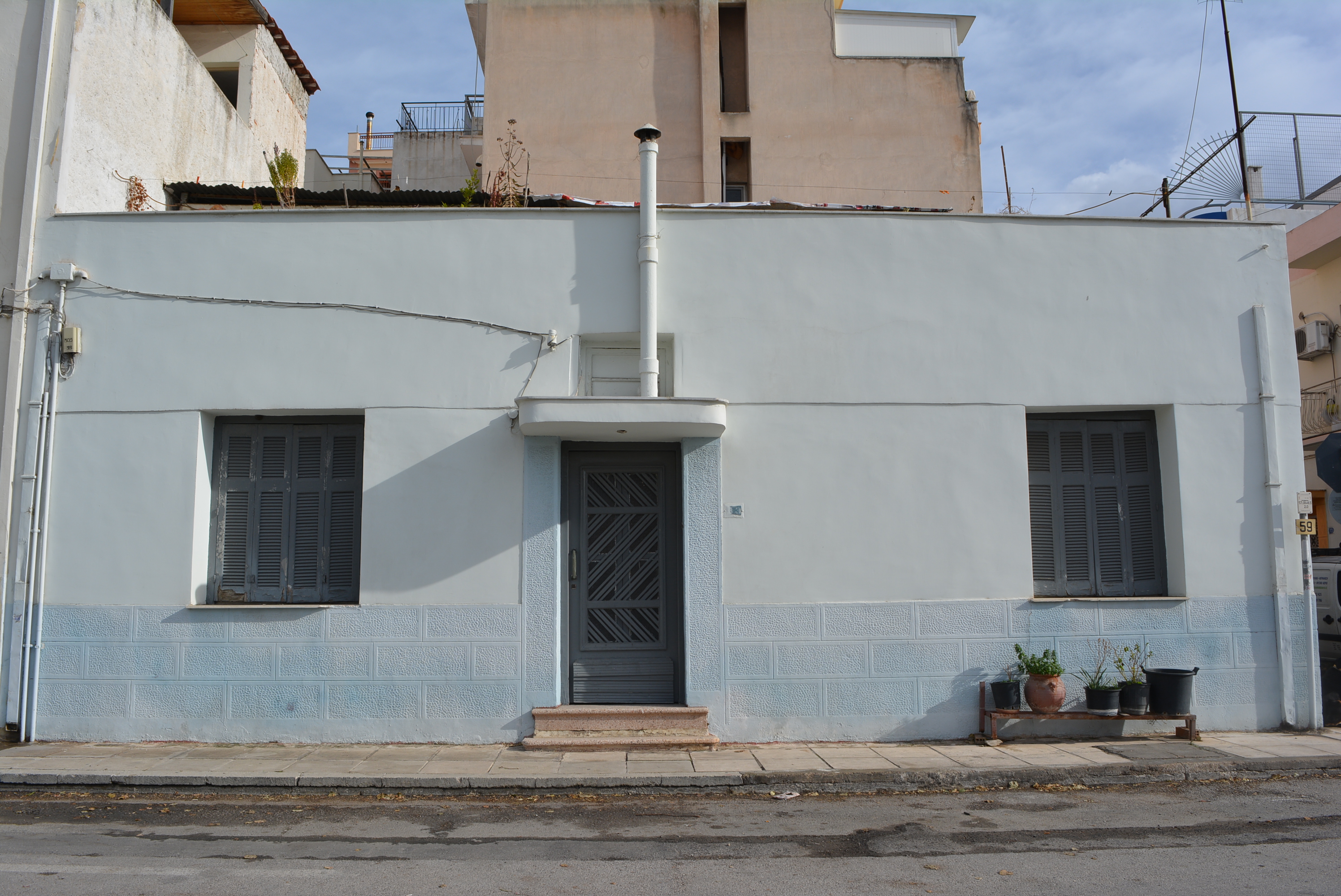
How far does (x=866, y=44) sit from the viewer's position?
16.4m

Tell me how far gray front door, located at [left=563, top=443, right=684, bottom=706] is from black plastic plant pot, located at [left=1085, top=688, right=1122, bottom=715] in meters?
3.68

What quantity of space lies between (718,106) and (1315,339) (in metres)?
10.8

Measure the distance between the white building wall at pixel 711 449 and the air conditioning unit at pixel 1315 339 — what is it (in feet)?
26.7

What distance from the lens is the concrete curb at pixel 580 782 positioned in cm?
713

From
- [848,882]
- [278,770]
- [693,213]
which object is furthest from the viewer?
[693,213]

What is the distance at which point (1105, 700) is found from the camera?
8.37m

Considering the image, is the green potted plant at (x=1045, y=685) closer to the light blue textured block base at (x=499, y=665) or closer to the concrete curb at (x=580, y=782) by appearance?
the light blue textured block base at (x=499, y=665)

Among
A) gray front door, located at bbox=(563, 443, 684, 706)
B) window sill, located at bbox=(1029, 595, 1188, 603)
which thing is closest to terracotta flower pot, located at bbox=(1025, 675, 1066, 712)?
window sill, located at bbox=(1029, 595, 1188, 603)

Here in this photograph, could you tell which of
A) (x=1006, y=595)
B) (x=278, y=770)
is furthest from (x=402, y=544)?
(x=1006, y=595)

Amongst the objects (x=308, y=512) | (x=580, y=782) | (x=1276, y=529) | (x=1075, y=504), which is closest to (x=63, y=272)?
(x=308, y=512)

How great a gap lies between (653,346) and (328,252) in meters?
3.23

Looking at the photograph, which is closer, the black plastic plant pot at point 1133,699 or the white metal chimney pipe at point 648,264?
the black plastic plant pot at point 1133,699

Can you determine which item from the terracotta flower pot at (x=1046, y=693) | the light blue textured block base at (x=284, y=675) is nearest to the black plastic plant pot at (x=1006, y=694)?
the terracotta flower pot at (x=1046, y=693)

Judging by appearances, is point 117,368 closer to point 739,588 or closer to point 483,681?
point 483,681
